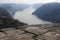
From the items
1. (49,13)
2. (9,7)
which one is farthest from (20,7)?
A: (49,13)

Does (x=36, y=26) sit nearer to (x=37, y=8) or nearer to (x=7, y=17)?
(x=37, y=8)

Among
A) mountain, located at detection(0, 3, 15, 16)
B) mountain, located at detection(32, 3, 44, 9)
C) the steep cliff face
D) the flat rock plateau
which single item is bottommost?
the flat rock plateau

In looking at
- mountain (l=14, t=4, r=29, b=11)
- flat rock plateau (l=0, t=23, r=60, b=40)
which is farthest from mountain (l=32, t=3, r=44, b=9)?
flat rock plateau (l=0, t=23, r=60, b=40)

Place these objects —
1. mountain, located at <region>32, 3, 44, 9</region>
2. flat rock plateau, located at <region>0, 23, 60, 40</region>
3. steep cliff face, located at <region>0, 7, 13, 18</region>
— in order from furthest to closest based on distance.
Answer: mountain, located at <region>32, 3, 44, 9</region>, steep cliff face, located at <region>0, 7, 13, 18</region>, flat rock plateau, located at <region>0, 23, 60, 40</region>

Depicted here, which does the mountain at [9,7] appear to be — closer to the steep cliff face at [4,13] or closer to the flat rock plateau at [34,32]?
the steep cliff face at [4,13]

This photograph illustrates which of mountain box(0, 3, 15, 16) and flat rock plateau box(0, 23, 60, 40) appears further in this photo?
mountain box(0, 3, 15, 16)

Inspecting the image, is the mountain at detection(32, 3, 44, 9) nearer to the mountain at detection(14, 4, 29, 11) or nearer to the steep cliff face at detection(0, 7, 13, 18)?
the mountain at detection(14, 4, 29, 11)
